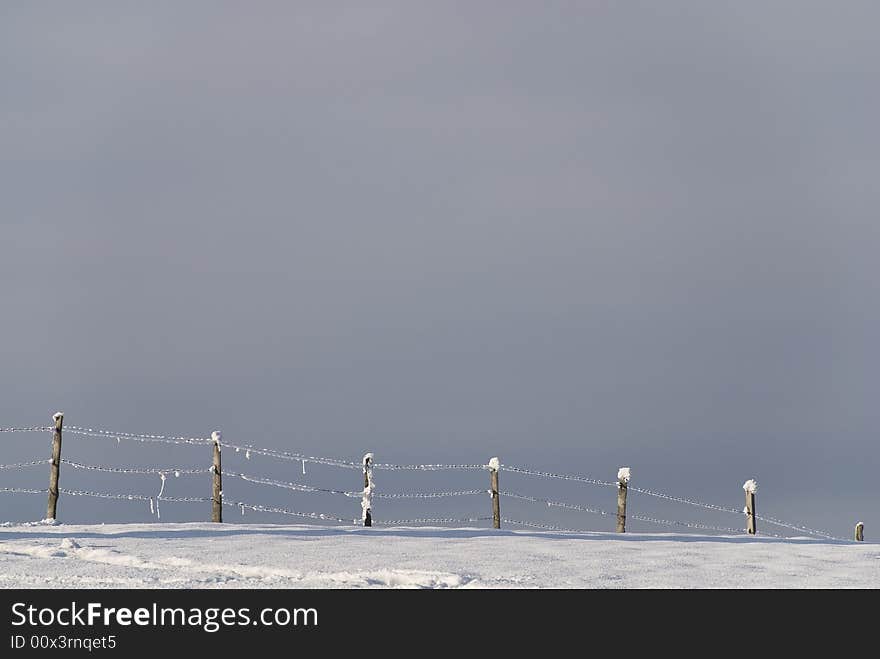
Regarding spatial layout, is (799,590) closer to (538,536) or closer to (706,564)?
(706,564)

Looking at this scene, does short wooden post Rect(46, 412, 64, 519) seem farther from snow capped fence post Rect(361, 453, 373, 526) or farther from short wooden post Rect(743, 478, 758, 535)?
short wooden post Rect(743, 478, 758, 535)

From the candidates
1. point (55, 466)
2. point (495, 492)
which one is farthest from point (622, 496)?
point (55, 466)

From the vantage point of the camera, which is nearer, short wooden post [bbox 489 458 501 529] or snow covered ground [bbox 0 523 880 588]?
snow covered ground [bbox 0 523 880 588]

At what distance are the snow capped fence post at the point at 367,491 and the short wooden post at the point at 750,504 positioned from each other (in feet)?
34.4

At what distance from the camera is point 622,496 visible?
1249 inches

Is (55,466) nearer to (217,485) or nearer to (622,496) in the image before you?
(217,485)

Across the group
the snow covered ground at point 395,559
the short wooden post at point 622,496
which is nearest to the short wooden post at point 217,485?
the snow covered ground at point 395,559

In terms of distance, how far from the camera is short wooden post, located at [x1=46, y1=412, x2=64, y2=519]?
2841 cm

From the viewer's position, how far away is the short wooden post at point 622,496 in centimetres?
3128

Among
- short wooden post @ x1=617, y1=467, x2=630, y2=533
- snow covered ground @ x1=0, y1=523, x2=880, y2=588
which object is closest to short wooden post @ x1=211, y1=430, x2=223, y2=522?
snow covered ground @ x1=0, y1=523, x2=880, y2=588

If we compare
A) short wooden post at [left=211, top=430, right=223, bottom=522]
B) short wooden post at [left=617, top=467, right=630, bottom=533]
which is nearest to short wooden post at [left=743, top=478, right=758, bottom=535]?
short wooden post at [left=617, top=467, right=630, bottom=533]

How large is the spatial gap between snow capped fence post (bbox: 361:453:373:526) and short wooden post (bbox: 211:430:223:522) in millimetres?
3442

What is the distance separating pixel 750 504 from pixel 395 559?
14959mm
